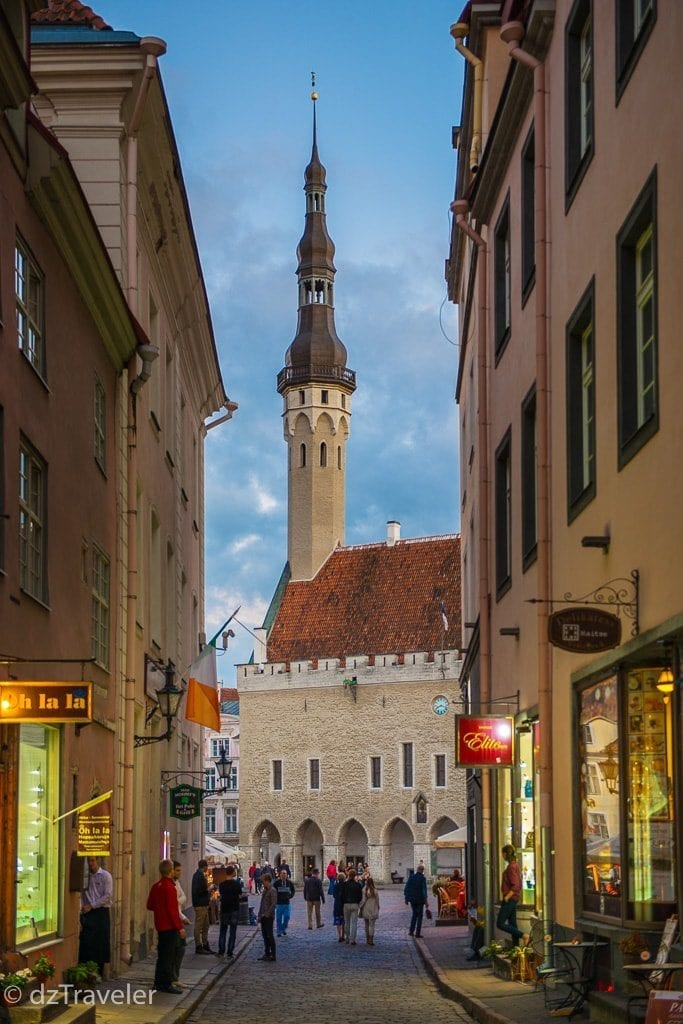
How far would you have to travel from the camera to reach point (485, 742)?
19.8 metres

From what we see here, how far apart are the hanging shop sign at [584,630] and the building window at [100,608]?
765cm

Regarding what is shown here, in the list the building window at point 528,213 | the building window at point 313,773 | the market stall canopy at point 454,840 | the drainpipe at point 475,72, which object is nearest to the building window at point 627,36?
the building window at point 528,213

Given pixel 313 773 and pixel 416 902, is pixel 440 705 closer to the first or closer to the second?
pixel 313 773

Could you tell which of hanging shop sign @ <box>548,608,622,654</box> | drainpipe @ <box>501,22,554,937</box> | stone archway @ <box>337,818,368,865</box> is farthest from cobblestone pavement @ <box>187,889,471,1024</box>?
stone archway @ <box>337,818,368,865</box>

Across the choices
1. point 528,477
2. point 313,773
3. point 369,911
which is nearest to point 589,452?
point 528,477

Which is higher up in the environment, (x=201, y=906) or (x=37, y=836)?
(x=37, y=836)

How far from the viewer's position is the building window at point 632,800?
12.9 m

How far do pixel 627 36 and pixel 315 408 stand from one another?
3036 inches

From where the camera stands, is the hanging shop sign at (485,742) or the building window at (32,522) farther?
the hanging shop sign at (485,742)

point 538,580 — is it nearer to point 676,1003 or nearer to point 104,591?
point 104,591

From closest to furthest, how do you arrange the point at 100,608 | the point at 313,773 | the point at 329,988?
1. the point at 100,608
2. the point at 329,988
3. the point at 313,773

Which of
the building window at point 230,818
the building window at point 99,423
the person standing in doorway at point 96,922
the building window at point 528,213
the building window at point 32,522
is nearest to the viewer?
the building window at point 32,522

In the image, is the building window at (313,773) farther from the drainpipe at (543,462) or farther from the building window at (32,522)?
the building window at (32,522)

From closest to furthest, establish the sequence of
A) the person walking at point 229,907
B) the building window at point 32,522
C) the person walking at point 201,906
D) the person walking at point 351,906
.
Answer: the building window at point 32,522 → the person walking at point 229,907 → the person walking at point 201,906 → the person walking at point 351,906
